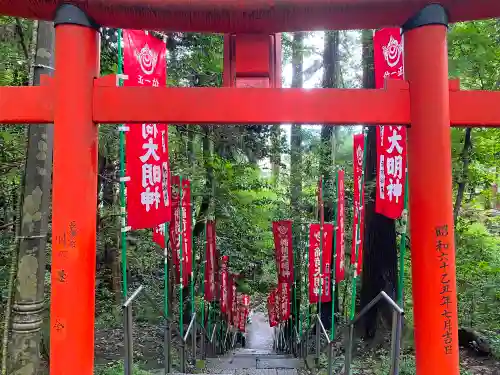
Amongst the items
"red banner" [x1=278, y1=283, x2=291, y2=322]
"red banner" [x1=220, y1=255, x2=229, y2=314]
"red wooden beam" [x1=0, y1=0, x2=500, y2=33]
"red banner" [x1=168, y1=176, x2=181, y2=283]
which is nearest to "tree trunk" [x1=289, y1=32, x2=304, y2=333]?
"red banner" [x1=278, y1=283, x2=291, y2=322]

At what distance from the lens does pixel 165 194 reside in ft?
15.2

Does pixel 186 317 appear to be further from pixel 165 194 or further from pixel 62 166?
pixel 62 166

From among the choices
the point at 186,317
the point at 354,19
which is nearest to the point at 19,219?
the point at 354,19

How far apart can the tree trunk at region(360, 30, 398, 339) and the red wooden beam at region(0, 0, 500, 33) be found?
5.10 metres

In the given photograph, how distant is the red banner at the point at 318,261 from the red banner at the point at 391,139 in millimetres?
3719

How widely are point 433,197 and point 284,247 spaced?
751 centimetres

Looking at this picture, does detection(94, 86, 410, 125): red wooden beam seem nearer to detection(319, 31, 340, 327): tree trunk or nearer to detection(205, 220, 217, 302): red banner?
Result: detection(319, 31, 340, 327): tree trunk

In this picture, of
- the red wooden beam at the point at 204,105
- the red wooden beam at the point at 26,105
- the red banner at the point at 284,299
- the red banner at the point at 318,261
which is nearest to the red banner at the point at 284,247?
the red banner at the point at 284,299

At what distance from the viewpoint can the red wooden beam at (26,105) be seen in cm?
311

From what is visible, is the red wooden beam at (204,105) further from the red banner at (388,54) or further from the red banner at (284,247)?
the red banner at (284,247)

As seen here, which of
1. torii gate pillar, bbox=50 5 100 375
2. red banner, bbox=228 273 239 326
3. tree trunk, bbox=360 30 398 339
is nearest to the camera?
torii gate pillar, bbox=50 5 100 375

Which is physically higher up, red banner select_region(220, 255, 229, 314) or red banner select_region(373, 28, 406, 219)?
red banner select_region(373, 28, 406, 219)

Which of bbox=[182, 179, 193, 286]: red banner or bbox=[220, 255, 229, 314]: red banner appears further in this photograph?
bbox=[220, 255, 229, 314]: red banner

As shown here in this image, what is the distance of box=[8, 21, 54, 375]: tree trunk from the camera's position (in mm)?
3555
